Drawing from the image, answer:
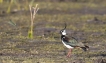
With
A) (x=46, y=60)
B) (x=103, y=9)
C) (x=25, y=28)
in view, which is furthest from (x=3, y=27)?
(x=103, y=9)

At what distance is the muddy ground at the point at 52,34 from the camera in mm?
10195

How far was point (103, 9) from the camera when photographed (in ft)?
72.7

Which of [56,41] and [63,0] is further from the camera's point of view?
[63,0]

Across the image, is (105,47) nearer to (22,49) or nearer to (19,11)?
(22,49)

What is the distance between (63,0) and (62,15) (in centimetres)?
605

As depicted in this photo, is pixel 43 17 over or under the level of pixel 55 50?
under

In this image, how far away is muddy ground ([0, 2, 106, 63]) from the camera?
10.2 m

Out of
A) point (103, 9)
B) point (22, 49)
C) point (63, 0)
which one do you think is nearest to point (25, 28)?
point (22, 49)

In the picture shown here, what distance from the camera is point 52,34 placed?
14.2 meters

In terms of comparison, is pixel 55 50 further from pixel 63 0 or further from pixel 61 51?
pixel 63 0

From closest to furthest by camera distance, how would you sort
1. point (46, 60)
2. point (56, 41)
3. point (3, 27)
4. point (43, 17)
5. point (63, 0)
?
point (46, 60) → point (56, 41) → point (3, 27) → point (43, 17) → point (63, 0)

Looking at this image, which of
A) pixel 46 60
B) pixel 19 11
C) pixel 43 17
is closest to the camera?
pixel 46 60

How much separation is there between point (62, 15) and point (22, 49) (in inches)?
335

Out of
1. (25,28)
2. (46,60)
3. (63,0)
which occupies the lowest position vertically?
(63,0)
